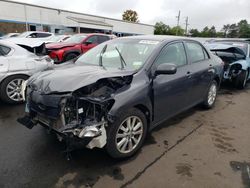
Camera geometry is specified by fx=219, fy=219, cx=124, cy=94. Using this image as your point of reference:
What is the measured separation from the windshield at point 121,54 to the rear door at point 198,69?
0.96m

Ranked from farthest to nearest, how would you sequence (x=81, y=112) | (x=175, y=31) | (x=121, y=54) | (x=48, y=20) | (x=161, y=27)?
(x=161, y=27) < (x=175, y=31) < (x=48, y=20) < (x=121, y=54) < (x=81, y=112)

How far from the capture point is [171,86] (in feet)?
11.4

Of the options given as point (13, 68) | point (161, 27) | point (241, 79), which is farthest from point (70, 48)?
point (161, 27)

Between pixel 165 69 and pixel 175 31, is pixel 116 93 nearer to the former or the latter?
pixel 165 69

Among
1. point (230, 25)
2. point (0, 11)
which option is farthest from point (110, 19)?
point (230, 25)

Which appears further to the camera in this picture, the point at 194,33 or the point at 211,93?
the point at 194,33

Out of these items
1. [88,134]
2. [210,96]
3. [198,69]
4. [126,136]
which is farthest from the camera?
[210,96]

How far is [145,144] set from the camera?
3.40m

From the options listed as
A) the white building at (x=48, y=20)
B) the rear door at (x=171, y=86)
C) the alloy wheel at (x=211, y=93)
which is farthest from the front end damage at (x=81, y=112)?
the white building at (x=48, y=20)

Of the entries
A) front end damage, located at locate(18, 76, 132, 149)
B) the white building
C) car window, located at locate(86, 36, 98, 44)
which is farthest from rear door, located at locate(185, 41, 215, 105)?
the white building

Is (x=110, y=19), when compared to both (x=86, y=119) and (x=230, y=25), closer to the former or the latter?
(x=86, y=119)

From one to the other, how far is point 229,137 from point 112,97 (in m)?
2.35

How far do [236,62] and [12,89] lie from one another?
634 centimetres

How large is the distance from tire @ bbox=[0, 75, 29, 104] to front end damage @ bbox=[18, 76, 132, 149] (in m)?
2.59
